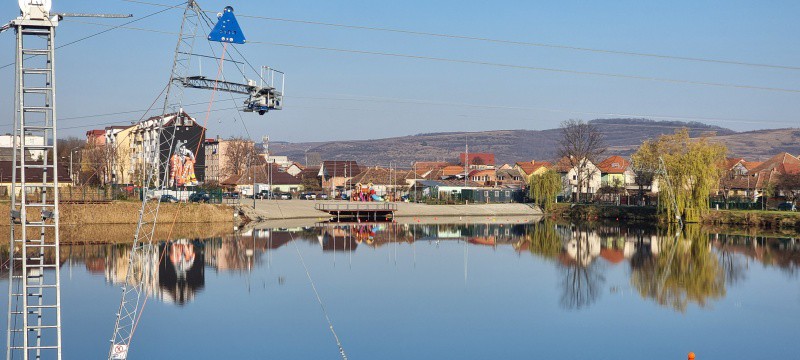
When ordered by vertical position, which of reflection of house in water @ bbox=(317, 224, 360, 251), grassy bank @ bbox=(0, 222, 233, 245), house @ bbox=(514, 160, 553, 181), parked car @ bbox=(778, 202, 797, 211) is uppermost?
house @ bbox=(514, 160, 553, 181)

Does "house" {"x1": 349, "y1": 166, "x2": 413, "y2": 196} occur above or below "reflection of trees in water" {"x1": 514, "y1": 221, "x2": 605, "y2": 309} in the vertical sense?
above

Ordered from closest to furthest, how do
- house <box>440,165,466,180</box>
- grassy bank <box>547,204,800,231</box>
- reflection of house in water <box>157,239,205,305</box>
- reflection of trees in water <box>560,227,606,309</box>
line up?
reflection of house in water <box>157,239,205,305</box> → reflection of trees in water <box>560,227,606,309</box> → grassy bank <box>547,204,800,231</box> → house <box>440,165,466,180</box>

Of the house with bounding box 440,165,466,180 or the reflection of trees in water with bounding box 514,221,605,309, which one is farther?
the house with bounding box 440,165,466,180

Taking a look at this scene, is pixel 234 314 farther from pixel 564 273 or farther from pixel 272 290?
pixel 564 273

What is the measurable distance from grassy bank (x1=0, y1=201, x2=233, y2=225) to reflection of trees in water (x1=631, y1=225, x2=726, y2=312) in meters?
29.9

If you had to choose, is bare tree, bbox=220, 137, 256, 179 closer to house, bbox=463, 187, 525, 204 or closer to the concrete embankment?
house, bbox=463, 187, 525, 204

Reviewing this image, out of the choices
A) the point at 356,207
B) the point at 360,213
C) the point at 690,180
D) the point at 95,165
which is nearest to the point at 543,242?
the point at 690,180

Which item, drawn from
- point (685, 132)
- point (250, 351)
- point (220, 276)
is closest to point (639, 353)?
point (250, 351)

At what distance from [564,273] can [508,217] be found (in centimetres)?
4151

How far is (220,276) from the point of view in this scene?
104ft

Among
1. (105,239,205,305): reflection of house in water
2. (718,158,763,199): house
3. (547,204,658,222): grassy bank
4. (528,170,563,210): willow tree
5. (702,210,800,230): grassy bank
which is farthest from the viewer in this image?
(718,158,763,199): house

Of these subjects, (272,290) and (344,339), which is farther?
(272,290)

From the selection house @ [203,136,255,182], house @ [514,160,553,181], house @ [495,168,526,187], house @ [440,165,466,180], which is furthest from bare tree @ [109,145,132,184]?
house @ [514,160,553,181]

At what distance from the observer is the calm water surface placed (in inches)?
810
